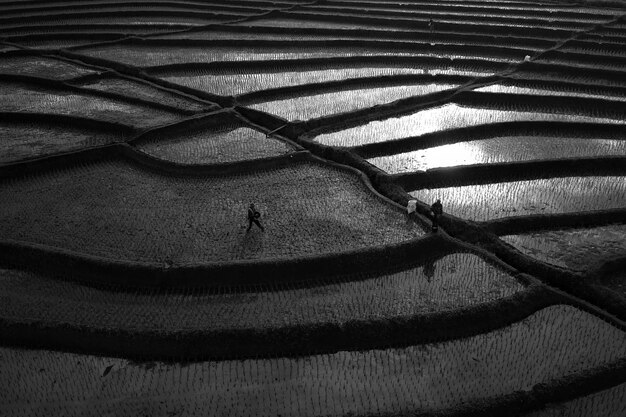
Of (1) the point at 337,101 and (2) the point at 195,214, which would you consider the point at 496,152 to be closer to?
(1) the point at 337,101

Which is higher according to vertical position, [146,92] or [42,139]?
[146,92]

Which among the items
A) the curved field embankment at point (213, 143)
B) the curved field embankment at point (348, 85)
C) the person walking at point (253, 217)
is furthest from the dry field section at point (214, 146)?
the person walking at point (253, 217)

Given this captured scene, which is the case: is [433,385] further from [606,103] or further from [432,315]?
[606,103]

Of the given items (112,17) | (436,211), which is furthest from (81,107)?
(112,17)

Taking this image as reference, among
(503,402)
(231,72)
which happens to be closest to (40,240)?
(503,402)

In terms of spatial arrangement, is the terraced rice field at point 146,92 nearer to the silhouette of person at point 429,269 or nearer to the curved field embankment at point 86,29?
the curved field embankment at point 86,29
